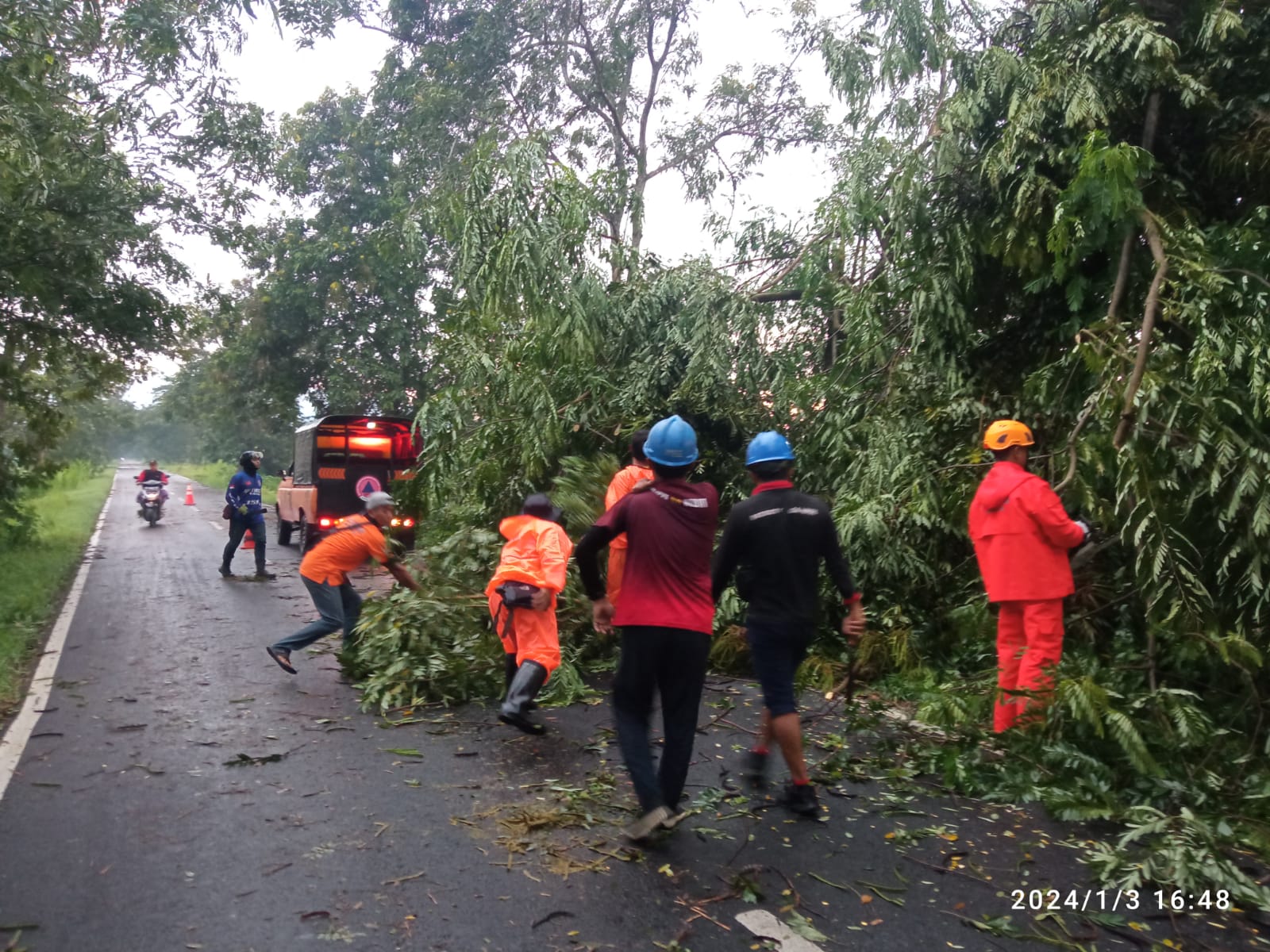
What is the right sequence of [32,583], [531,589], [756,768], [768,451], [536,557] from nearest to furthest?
[768,451]
[756,768]
[531,589]
[536,557]
[32,583]

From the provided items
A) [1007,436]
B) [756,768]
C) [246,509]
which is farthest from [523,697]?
[246,509]

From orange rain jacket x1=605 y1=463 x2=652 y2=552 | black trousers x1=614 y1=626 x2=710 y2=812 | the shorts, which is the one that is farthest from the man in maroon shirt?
orange rain jacket x1=605 y1=463 x2=652 y2=552

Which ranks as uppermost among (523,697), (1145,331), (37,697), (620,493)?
(1145,331)

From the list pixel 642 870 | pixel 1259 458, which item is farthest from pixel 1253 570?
pixel 642 870

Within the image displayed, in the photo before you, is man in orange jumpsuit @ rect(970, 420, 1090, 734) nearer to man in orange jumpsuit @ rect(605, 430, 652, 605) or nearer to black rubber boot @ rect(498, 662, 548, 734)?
man in orange jumpsuit @ rect(605, 430, 652, 605)

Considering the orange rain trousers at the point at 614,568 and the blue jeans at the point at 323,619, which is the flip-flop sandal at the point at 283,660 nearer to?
the blue jeans at the point at 323,619

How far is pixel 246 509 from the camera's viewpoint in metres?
14.1

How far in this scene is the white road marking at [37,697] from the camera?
19.8 feet

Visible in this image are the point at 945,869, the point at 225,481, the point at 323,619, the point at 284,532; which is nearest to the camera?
the point at 945,869

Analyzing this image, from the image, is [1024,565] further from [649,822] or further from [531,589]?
[531,589]

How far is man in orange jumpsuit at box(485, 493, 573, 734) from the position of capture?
6523 millimetres

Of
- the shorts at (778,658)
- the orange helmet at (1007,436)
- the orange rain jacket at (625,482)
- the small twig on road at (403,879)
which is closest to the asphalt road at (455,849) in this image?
the small twig on road at (403,879)

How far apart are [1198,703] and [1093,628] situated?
120 centimetres
